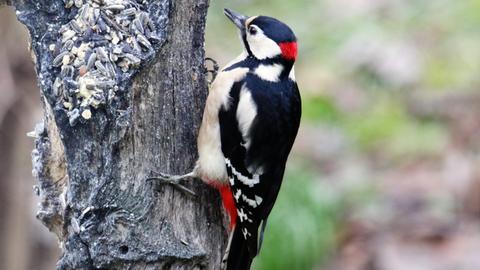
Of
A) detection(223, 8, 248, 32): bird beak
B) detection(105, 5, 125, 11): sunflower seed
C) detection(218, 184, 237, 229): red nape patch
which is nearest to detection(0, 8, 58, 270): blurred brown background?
detection(223, 8, 248, 32): bird beak

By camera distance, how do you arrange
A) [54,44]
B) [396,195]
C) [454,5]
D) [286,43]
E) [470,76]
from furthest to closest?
[454,5] → [470,76] → [396,195] → [286,43] → [54,44]

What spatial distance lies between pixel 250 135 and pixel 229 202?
0.26 meters

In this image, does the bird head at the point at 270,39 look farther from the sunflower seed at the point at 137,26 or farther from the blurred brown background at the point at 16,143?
the blurred brown background at the point at 16,143

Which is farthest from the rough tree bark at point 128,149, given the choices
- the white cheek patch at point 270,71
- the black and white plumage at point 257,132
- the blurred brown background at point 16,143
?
the blurred brown background at point 16,143

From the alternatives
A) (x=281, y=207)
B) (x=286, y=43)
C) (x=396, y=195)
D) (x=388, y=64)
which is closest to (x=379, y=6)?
(x=388, y=64)

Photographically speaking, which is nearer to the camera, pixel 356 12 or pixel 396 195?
pixel 396 195

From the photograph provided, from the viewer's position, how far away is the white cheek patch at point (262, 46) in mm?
3674

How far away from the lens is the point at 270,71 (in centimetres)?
370

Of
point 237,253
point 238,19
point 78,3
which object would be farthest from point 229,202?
point 78,3

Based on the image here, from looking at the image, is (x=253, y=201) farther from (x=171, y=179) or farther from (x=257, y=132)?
(x=171, y=179)

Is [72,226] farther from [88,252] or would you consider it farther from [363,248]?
[363,248]

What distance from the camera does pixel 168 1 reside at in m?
3.32

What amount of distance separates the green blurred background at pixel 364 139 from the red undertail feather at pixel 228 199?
1.87 metres

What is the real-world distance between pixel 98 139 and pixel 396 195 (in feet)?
14.1
